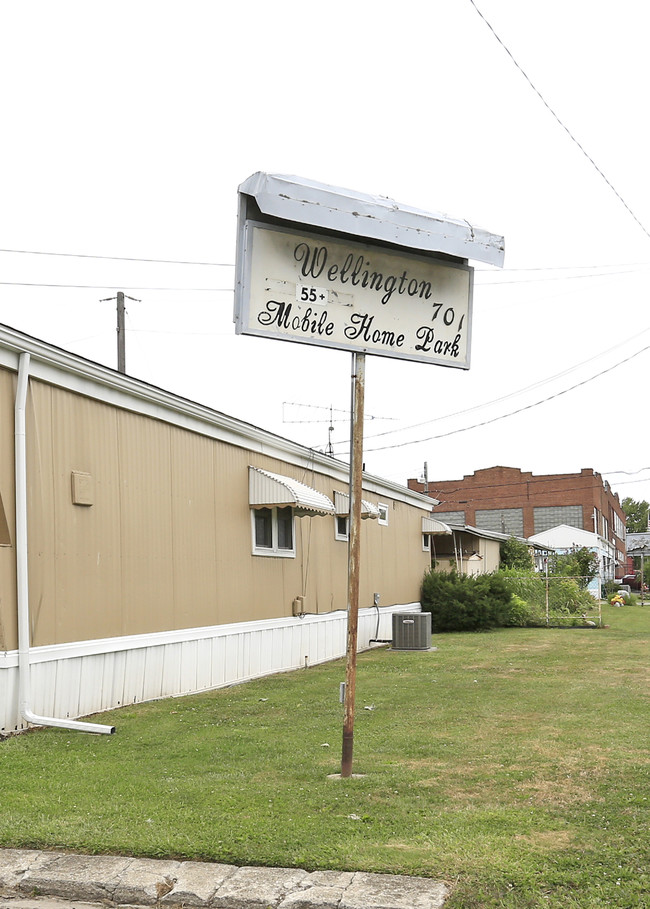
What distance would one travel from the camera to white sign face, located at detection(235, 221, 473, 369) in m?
6.04

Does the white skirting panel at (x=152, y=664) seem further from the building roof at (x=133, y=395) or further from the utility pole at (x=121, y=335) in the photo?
the utility pole at (x=121, y=335)

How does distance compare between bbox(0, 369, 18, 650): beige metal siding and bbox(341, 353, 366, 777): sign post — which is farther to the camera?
bbox(0, 369, 18, 650): beige metal siding

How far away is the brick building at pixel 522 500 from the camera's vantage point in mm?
56469

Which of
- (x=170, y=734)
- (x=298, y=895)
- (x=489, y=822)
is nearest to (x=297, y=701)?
(x=170, y=734)

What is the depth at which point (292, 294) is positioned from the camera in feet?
20.1

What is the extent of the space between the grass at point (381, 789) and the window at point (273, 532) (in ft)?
10.2

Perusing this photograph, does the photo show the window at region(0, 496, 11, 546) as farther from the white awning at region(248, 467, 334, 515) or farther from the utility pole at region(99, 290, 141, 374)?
the utility pole at region(99, 290, 141, 374)

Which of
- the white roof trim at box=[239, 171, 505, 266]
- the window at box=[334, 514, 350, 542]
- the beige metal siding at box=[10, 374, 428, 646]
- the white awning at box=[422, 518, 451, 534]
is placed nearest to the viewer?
the white roof trim at box=[239, 171, 505, 266]

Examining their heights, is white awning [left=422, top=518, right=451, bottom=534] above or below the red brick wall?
below

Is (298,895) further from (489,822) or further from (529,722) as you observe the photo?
(529,722)

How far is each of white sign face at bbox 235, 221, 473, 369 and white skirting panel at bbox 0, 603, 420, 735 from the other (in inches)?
155

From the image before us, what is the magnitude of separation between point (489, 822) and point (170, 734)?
363cm

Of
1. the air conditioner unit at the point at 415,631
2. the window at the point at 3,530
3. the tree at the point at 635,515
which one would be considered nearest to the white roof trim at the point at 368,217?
the window at the point at 3,530

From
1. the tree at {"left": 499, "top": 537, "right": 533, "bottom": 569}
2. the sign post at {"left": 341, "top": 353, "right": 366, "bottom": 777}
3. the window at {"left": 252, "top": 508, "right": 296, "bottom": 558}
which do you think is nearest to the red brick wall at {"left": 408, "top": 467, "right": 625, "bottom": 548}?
the tree at {"left": 499, "top": 537, "right": 533, "bottom": 569}
